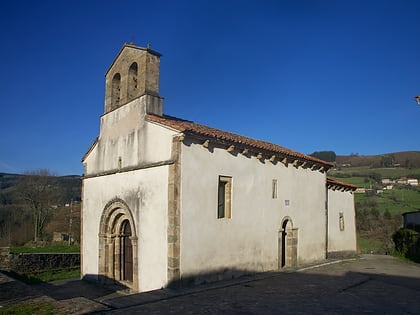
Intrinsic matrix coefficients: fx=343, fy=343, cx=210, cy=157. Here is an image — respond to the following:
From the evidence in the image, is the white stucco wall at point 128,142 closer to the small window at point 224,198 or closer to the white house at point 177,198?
the white house at point 177,198

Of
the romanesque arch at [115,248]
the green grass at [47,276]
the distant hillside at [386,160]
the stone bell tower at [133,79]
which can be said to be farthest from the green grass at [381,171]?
the stone bell tower at [133,79]

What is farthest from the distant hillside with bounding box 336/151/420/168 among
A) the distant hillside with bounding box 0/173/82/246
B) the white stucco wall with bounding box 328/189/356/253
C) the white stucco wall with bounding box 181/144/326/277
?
the distant hillside with bounding box 0/173/82/246

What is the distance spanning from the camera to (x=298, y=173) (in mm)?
15180

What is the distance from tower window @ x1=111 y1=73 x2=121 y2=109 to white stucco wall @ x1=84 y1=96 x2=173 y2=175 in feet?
1.78

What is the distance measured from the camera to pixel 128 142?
40.9ft

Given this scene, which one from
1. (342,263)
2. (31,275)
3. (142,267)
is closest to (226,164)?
(142,267)

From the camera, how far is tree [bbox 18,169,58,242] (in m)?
32.4

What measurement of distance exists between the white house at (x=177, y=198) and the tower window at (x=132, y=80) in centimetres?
4

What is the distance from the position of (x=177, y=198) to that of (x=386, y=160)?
200ft

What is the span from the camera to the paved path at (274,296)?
760 cm

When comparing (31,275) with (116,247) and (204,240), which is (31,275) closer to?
(116,247)

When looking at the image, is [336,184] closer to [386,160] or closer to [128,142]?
[128,142]

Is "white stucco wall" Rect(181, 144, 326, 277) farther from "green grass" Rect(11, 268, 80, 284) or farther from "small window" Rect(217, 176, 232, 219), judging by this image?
"green grass" Rect(11, 268, 80, 284)

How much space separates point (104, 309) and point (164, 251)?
2.99m
